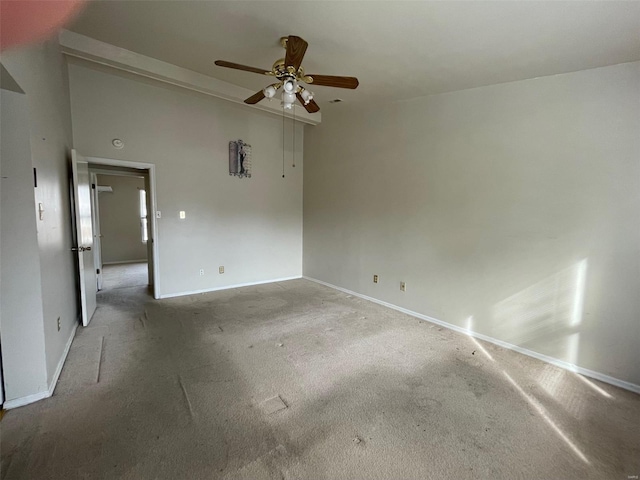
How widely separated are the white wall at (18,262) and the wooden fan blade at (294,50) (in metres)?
1.74

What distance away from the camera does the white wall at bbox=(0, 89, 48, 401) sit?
5.79 ft

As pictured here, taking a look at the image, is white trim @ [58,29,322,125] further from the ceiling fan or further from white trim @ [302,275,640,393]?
white trim @ [302,275,640,393]

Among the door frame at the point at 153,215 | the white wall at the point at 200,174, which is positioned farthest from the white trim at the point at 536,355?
the door frame at the point at 153,215

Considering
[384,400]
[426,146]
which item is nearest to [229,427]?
[384,400]

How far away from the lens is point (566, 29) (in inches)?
79.7

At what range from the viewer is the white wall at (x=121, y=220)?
713 centimetres

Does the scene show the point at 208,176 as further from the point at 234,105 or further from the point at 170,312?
the point at 170,312

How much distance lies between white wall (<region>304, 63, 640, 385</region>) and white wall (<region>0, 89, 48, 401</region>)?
3.57 m

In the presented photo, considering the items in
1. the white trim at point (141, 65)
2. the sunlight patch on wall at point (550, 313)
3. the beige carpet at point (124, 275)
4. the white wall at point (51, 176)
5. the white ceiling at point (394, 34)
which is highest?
the white trim at point (141, 65)

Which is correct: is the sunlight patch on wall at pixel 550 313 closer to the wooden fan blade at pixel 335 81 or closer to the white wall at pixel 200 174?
the wooden fan blade at pixel 335 81

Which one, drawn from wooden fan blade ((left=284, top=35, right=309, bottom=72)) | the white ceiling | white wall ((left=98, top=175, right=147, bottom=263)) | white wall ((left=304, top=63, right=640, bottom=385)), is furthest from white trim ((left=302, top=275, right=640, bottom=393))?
white wall ((left=98, top=175, right=147, bottom=263))

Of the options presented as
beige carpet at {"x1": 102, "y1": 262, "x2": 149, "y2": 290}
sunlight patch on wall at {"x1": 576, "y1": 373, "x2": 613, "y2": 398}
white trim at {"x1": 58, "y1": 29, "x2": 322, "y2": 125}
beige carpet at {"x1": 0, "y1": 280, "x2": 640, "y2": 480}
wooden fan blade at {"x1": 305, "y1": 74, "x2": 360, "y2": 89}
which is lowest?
sunlight patch on wall at {"x1": 576, "y1": 373, "x2": 613, "y2": 398}

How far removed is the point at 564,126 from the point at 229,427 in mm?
3543

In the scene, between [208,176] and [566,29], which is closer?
[566,29]
